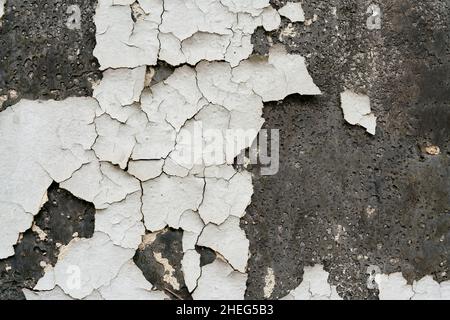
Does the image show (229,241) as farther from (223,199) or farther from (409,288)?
(409,288)

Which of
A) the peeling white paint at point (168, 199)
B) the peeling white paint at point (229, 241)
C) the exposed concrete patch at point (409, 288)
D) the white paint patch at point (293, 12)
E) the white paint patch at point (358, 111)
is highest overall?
the white paint patch at point (293, 12)

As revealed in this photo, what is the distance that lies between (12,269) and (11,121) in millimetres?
380

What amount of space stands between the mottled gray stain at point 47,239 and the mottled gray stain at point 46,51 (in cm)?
26

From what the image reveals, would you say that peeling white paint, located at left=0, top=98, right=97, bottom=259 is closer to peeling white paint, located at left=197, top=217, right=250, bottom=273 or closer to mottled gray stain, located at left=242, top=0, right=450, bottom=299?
peeling white paint, located at left=197, top=217, right=250, bottom=273

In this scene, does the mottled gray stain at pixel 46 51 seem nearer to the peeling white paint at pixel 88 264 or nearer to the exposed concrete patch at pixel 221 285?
the peeling white paint at pixel 88 264

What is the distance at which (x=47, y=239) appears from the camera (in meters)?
1.60

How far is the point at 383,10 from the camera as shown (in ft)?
5.57

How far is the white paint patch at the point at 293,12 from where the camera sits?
1.67 metres

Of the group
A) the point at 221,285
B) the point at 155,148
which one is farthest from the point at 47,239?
the point at 221,285

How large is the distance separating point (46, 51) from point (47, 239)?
49cm

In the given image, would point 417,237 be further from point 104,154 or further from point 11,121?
point 11,121

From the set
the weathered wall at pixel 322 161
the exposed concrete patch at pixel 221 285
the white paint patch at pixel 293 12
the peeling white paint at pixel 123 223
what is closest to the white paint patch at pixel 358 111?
the weathered wall at pixel 322 161

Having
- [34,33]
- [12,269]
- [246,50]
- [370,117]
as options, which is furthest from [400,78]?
[12,269]

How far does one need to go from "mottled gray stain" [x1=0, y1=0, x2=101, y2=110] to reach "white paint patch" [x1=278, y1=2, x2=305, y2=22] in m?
0.50
